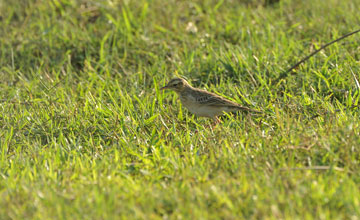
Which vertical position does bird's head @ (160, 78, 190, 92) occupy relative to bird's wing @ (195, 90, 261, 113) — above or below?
above

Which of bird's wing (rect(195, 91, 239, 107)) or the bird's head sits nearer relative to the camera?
bird's wing (rect(195, 91, 239, 107))

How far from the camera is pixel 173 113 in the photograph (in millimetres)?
7207

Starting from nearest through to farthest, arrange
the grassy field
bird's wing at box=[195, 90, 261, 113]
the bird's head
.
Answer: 1. the grassy field
2. bird's wing at box=[195, 90, 261, 113]
3. the bird's head

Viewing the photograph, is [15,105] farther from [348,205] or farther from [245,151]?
[348,205]

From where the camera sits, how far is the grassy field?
14.5ft

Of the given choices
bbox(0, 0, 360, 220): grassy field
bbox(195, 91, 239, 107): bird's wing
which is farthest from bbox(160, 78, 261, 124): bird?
bbox(0, 0, 360, 220): grassy field

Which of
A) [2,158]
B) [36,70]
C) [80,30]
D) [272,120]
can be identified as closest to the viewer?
[2,158]

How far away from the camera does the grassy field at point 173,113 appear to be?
4.43 meters

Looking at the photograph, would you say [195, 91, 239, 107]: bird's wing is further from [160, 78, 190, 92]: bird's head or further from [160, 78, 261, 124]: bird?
[160, 78, 190, 92]: bird's head

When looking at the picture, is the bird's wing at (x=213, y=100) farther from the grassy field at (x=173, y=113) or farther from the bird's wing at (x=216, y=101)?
the grassy field at (x=173, y=113)

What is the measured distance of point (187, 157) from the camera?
5.32 metres

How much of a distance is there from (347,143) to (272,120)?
1.48 meters

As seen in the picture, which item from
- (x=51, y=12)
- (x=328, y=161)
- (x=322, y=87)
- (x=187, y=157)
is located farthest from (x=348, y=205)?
(x=51, y=12)

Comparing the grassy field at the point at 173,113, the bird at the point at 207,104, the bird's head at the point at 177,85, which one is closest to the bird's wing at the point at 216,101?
the bird at the point at 207,104
